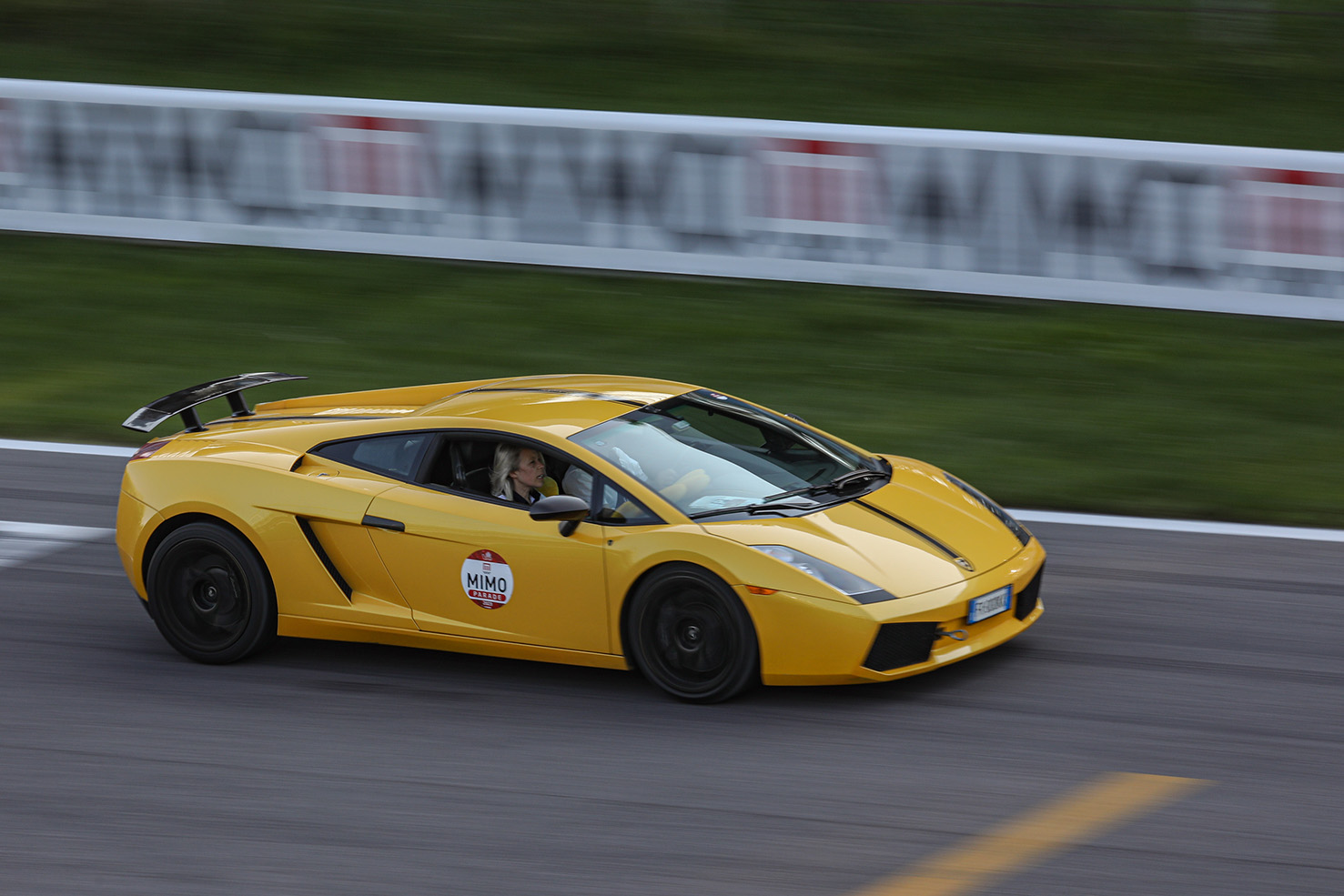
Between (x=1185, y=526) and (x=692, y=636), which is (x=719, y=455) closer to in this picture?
(x=692, y=636)

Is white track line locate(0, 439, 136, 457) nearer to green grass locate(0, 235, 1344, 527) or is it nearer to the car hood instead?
green grass locate(0, 235, 1344, 527)

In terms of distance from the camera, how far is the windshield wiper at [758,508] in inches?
247

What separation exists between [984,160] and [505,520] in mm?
6320

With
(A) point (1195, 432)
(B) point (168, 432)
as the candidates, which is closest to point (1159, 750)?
(A) point (1195, 432)

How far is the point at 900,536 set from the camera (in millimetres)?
6391

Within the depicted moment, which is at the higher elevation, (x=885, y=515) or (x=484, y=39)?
(x=484, y=39)

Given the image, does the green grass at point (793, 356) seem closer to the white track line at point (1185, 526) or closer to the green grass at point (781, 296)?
the green grass at point (781, 296)

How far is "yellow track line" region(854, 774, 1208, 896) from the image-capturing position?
195 inches

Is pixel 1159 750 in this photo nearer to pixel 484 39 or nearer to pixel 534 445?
pixel 534 445

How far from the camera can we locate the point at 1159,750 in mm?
5852

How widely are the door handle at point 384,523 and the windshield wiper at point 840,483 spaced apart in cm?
154

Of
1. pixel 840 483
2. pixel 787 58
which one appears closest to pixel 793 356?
pixel 840 483

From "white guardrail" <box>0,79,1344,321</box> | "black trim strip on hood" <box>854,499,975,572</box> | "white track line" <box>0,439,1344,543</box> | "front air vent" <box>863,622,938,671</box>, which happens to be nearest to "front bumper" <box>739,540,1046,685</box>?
"front air vent" <box>863,622,938,671</box>

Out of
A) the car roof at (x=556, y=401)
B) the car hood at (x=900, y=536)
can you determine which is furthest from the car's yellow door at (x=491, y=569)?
the car hood at (x=900, y=536)
